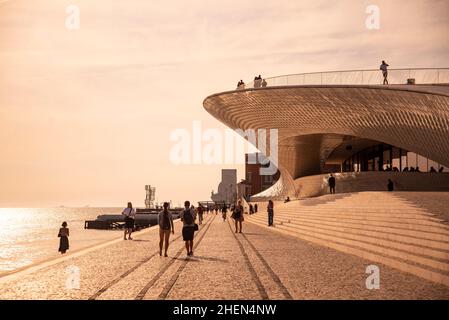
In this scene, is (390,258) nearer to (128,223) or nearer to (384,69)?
(128,223)

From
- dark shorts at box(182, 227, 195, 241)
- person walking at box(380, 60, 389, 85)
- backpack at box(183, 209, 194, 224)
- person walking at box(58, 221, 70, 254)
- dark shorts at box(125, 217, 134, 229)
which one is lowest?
person walking at box(58, 221, 70, 254)

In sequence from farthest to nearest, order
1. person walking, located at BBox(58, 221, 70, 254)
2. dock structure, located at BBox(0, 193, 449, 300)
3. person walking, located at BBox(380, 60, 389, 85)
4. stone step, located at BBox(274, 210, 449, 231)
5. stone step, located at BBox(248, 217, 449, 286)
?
person walking, located at BBox(380, 60, 389, 85), person walking, located at BBox(58, 221, 70, 254), stone step, located at BBox(274, 210, 449, 231), stone step, located at BBox(248, 217, 449, 286), dock structure, located at BBox(0, 193, 449, 300)

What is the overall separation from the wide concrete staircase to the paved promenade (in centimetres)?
46

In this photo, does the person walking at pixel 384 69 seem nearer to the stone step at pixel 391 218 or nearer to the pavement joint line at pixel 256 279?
the stone step at pixel 391 218

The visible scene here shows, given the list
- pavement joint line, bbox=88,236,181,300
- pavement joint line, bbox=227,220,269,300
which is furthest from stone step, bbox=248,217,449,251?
pavement joint line, bbox=88,236,181,300

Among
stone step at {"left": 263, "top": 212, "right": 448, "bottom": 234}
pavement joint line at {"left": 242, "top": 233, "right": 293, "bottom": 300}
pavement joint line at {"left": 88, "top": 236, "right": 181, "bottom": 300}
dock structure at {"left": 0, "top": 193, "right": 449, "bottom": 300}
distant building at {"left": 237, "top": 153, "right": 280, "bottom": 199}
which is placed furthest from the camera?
distant building at {"left": 237, "top": 153, "right": 280, "bottom": 199}

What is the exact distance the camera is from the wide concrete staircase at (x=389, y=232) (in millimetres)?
11023

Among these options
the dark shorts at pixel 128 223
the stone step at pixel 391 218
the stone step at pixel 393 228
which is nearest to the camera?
the stone step at pixel 393 228

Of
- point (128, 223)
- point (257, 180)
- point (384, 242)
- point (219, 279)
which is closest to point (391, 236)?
point (384, 242)

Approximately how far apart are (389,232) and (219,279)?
603cm

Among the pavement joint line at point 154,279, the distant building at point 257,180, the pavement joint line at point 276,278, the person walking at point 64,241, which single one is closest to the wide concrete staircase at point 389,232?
the pavement joint line at point 276,278

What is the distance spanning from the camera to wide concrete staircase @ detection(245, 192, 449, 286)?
11023mm

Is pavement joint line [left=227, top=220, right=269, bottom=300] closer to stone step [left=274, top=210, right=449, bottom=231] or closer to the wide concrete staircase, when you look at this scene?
the wide concrete staircase

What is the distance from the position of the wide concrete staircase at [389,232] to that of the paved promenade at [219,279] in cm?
46
